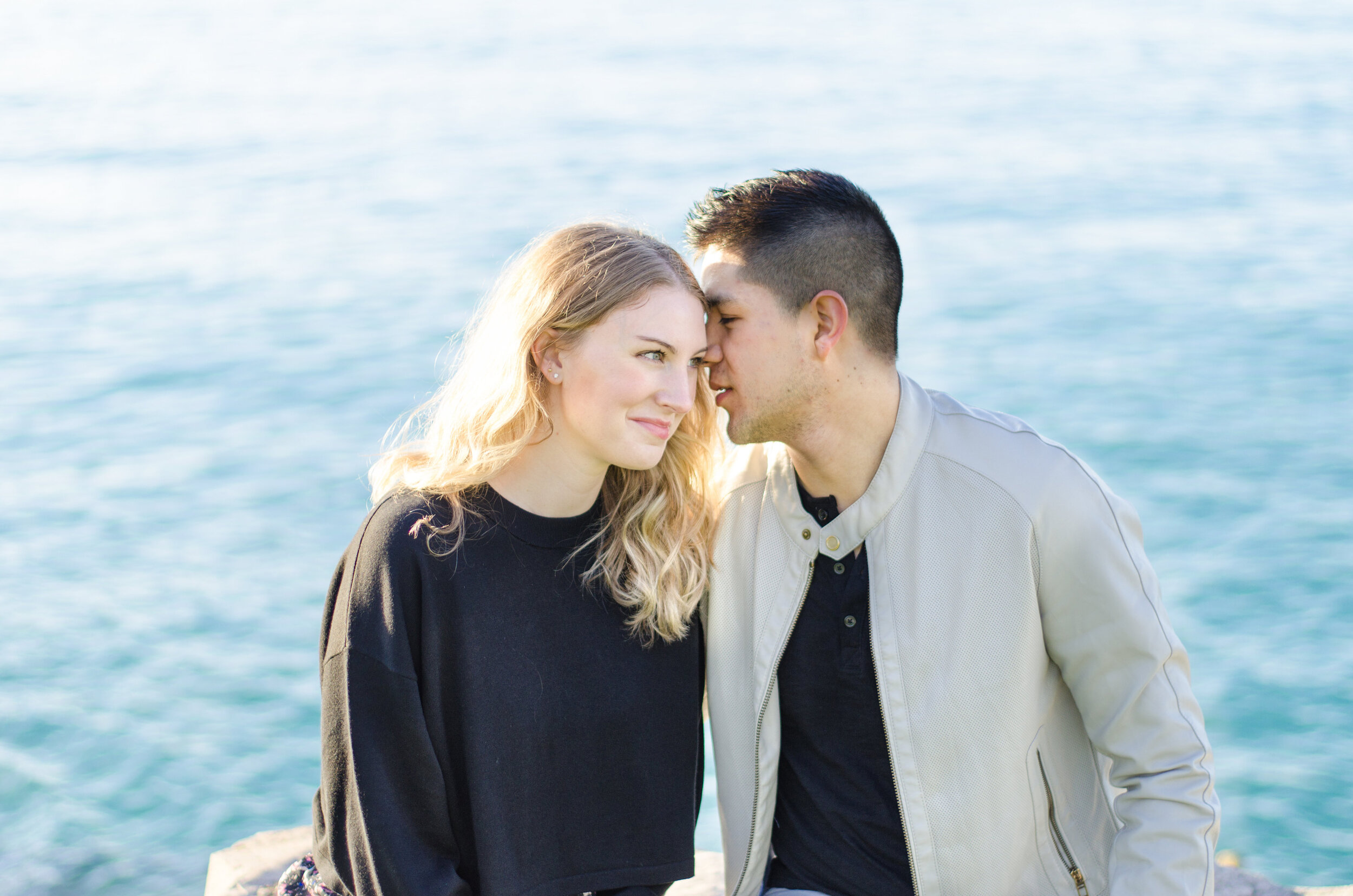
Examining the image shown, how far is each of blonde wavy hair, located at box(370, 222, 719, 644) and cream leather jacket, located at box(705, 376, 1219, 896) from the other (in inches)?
8.0

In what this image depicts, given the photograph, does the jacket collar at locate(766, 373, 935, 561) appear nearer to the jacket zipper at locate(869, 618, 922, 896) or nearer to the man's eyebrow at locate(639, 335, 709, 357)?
the jacket zipper at locate(869, 618, 922, 896)

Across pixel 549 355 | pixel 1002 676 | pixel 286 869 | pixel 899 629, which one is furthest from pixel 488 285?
pixel 1002 676

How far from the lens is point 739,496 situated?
8.82ft

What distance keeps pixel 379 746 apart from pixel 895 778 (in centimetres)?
96

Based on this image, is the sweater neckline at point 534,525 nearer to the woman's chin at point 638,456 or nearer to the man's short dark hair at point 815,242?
the woman's chin at point 638,456

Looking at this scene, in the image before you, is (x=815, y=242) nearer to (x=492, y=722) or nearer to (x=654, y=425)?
(x=654, y=425)

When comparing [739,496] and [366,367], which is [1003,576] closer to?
[739,496]

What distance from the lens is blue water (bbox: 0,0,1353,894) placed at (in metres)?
6.89

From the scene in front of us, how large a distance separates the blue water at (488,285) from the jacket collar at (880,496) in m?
0.80

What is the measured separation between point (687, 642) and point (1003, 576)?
67cm

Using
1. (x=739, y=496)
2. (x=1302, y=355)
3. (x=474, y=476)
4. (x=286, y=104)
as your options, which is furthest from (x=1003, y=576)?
(x=286, y=104)

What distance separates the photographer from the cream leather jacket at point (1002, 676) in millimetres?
2215

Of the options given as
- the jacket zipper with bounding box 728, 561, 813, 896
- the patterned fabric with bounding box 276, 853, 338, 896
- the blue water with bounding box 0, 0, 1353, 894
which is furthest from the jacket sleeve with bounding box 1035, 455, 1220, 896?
the patterned fabric with bounding box 276, 853, 338, 896

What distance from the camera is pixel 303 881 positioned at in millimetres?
Result: 2482
